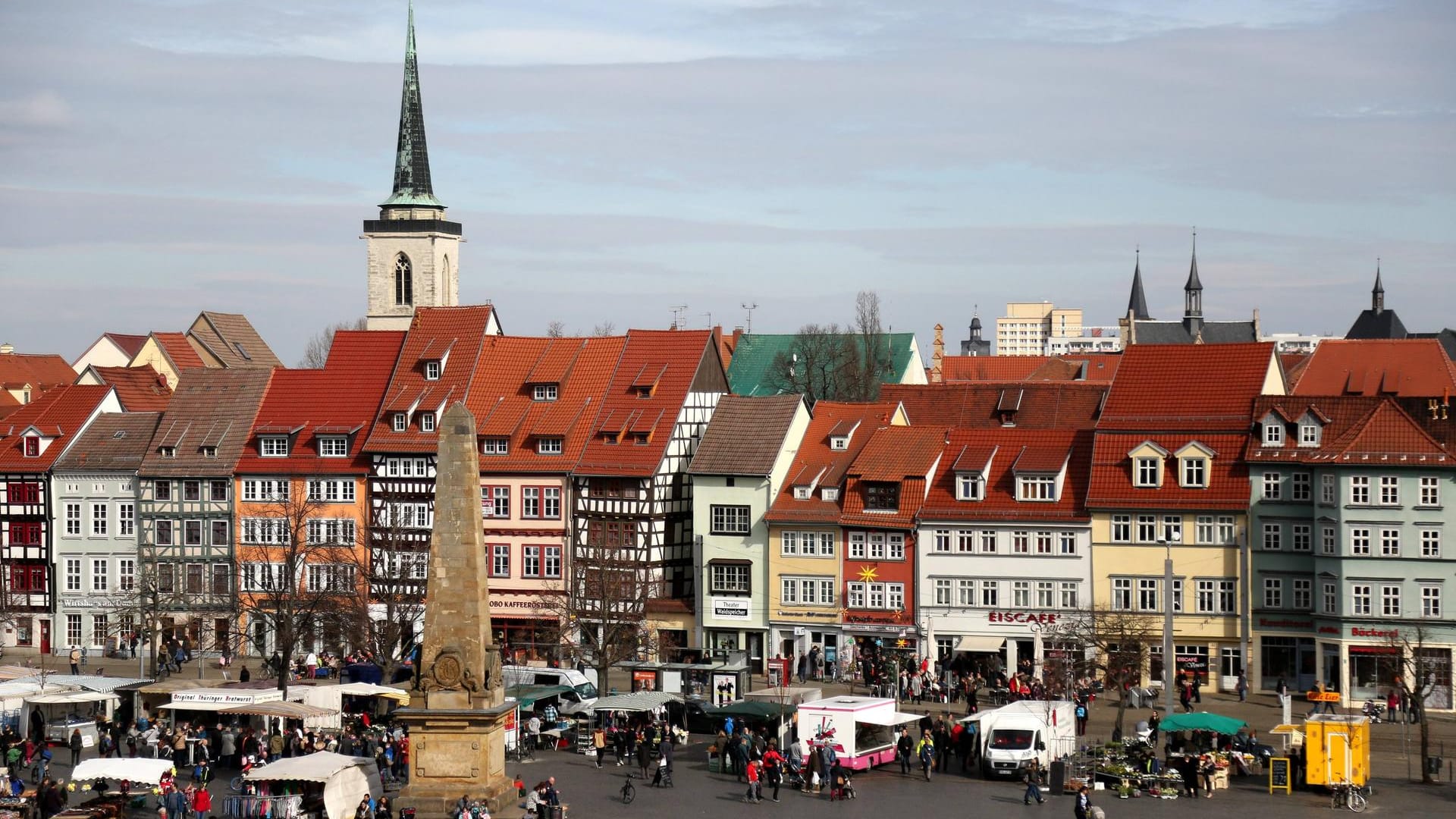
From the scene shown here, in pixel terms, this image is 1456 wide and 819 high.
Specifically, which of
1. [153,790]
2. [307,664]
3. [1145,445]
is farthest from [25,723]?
[1145,445]

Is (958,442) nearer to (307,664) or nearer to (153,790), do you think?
(307,664)

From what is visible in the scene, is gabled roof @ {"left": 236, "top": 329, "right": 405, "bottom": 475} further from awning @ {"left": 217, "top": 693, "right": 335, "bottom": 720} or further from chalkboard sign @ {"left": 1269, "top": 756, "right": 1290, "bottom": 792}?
chalkboard sign @ {"left": 1269, "top": 756, "right": 1290, "bottom": 792}

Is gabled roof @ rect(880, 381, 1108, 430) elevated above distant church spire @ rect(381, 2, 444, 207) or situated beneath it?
situated beneath

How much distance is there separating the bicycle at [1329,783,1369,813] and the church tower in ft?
274

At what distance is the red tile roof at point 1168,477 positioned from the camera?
6856cm

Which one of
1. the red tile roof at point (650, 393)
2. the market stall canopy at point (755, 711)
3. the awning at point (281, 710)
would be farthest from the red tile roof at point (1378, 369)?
the awning at point (281, 710)

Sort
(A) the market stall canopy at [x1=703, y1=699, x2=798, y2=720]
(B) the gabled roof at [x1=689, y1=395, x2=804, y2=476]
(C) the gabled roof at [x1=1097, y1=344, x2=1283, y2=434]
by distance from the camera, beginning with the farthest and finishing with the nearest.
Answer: (B) the gabled roof at [x1=689, y1=395, x2=804, y2=476] → (C) the gabled roof at [x1=1097, y1=344, x2=1283, y2=434] → (A) the market stall canopy at [x1=703, y1=699, x2=798, y2=720]

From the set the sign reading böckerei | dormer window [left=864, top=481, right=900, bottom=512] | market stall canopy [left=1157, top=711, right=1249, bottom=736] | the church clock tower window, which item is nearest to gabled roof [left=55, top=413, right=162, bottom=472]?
the sign reading böckerei

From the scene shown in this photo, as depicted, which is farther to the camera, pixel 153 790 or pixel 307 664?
pixel 307 664

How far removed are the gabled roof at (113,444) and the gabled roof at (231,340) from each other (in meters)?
36.5

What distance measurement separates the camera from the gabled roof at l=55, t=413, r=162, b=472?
269 ft

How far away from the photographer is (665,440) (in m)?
76.7

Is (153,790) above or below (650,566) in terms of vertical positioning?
below

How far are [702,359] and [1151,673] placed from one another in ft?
68.2
